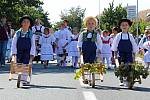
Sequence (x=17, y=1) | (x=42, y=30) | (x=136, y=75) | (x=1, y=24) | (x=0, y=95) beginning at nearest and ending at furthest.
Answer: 1. (x=0, y=95)
2. (x=136, y=75)
3. (x=1, y=24)
4. (x=42, y=30)
5. (x=17, y=1)

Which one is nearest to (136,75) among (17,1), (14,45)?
(14,45)

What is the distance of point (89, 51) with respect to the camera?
1462 centimetres

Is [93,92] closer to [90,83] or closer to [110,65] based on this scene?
[90,83]

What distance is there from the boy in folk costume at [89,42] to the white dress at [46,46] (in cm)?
826

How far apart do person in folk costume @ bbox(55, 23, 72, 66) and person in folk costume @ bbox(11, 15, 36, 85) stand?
8.94 metres

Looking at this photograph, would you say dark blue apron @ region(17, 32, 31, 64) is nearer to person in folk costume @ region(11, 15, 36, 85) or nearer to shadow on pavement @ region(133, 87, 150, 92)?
person in folk costume @ region(11, 15, 36, 85)

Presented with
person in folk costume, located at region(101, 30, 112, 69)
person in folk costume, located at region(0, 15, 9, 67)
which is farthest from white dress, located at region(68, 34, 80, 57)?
person in folk costume, located at region(0, 15, 9, 67)

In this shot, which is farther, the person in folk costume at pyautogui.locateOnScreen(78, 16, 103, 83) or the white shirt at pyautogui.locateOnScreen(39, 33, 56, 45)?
the white shirt at pyautogui.locateOnScreen(39, 33, 56, 45)

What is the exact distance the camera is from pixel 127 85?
45.3 feet

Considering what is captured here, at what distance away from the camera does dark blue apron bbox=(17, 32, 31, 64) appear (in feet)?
46.7

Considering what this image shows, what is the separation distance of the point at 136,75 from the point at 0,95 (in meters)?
3.66

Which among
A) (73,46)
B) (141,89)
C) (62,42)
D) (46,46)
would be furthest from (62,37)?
(141,89)

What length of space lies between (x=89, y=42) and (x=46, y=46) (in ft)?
28.5

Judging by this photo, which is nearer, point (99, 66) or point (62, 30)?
point (99, 66)
